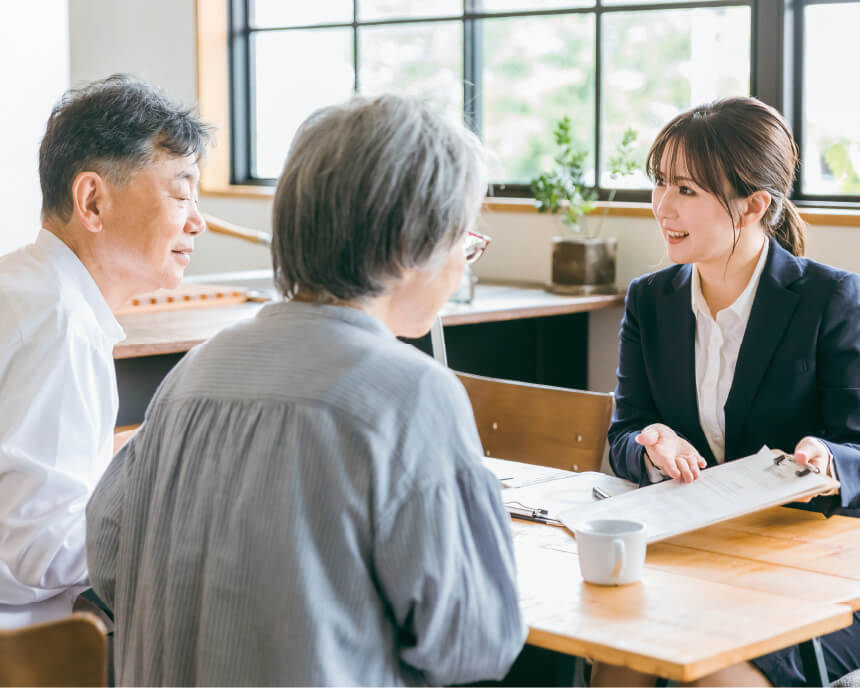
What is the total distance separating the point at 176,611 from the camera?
110 centimetres

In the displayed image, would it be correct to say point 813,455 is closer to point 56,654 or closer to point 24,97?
point 56,654

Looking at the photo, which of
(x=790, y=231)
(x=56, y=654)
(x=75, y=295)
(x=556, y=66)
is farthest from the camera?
(x=556, y=66)

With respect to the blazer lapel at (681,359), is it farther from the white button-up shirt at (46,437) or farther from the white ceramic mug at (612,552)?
the white button-up shirt at (46,437)

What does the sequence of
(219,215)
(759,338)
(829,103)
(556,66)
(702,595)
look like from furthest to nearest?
1. (219,215)
2. (556,66)
3. (829,103)
4. (759,338)
5. (702,595)

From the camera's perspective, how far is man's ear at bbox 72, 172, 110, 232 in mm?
1692

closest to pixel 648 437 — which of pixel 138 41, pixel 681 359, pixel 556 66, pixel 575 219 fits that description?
pixel 681 359

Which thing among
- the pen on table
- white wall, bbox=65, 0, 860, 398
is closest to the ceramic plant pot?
white wall, bbox=65, 0, 860, 398

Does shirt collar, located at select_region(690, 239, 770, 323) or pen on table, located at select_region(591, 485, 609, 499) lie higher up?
shirt collar, located at select_region(690, 239, 770, 323)

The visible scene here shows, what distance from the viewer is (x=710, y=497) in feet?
5.42

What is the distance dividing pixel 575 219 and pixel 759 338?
1990mm

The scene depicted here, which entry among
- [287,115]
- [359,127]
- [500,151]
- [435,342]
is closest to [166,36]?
[287,115]

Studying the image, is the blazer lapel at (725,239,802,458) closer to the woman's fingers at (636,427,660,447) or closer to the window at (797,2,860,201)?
the woman's fingers at (636,427,660,447)

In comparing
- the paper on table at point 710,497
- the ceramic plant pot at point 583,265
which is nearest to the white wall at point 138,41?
the ceramic plant pot at point 583,265

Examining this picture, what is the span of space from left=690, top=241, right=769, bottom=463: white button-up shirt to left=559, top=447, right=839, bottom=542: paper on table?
0.28 meters
